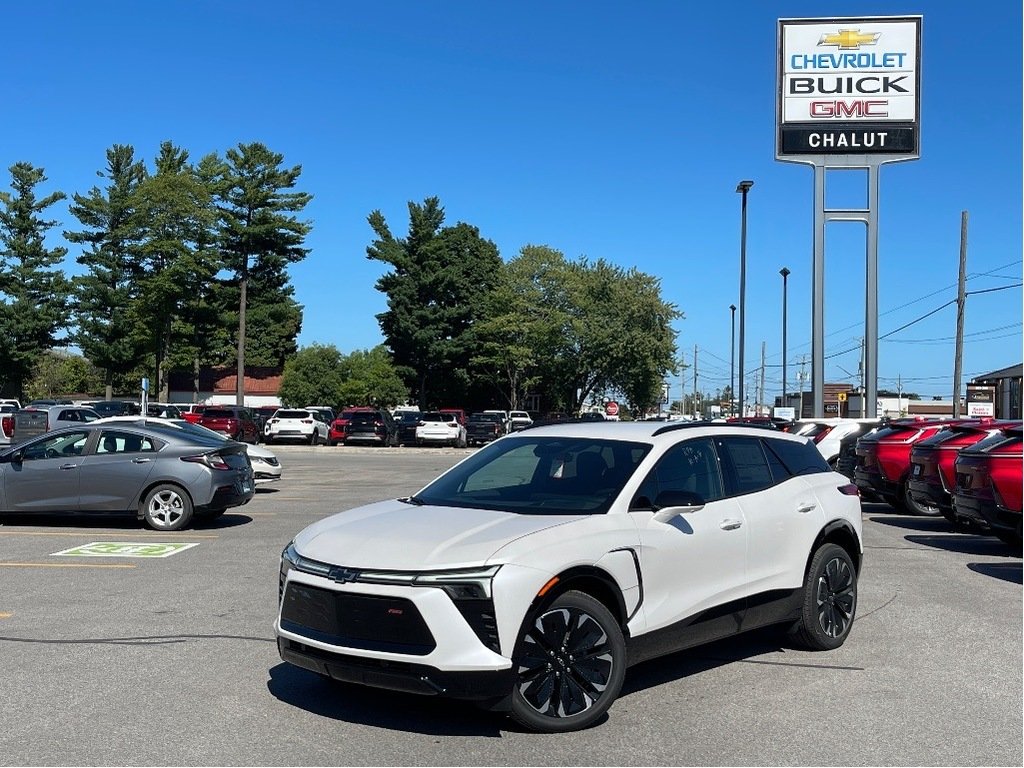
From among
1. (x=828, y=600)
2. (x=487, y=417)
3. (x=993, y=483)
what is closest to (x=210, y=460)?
(x=828, y=600)

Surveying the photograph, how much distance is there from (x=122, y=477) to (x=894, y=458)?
1253cm

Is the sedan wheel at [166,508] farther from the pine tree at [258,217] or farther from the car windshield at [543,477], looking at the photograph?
the pine tree at [258,217]

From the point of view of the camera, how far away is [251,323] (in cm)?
7362

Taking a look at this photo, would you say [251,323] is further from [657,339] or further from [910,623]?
[910,623]

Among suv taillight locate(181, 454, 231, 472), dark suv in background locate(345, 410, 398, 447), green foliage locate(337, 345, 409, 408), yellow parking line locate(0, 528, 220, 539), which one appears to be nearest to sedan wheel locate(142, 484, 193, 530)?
yellow parking line locate(0, 528, 220, 539)

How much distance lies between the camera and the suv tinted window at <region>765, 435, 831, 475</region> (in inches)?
304

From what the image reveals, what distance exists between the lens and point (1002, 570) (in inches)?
455

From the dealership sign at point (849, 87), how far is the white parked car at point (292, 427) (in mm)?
23179

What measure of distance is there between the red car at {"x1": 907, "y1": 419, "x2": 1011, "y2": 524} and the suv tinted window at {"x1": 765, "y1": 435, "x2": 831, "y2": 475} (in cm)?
744

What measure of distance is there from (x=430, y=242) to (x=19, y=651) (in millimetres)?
69408

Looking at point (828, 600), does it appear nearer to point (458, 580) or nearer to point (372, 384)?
point (458, 580)

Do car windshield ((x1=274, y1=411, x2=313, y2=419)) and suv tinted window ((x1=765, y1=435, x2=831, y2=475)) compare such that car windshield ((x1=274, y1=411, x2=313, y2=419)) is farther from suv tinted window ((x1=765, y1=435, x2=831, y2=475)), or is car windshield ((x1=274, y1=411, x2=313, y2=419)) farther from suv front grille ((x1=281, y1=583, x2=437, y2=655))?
suv front grille ((x1=281, y1=583, x2=437, y2=655))

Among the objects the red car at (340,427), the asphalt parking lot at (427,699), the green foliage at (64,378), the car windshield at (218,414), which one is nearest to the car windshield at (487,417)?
the red car at (340,427)

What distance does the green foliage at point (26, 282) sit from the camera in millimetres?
72000
